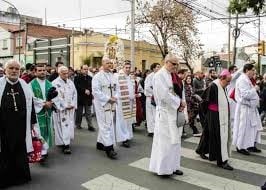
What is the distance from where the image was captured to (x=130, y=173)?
7.39 metres

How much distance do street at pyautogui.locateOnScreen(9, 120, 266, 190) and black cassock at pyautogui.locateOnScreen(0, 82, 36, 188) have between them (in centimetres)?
21

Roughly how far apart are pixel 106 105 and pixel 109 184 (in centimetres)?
235

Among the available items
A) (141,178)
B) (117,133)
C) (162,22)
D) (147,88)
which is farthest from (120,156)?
(162,22)

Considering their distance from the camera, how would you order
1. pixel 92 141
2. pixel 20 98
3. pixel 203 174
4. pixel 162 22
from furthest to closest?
pixel 162 22 < pixel 92 141 < pixel 203 174 < pixel 20 98

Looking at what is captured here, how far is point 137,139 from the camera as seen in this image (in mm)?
10805

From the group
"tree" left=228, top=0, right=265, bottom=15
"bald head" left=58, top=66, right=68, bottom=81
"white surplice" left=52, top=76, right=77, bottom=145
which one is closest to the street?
"white surplice" left=52, top=76, right=77, bottom=145

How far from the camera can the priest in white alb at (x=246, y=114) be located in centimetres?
912

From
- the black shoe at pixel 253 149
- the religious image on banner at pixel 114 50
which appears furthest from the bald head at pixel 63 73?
the religious image on banner at pixel 114 50

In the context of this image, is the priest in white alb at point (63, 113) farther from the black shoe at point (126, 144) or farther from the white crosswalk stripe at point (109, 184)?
the white crosswalk stripe at point (109, 184)

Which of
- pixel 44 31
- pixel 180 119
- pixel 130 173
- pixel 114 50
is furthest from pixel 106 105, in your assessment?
pixel 44 31

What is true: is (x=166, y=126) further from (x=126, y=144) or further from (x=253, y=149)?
(x=253, y=149)

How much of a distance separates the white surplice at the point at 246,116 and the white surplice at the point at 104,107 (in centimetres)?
269

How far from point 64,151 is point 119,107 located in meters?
1.56

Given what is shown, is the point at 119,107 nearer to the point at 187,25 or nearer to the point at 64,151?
the point at 64,151
